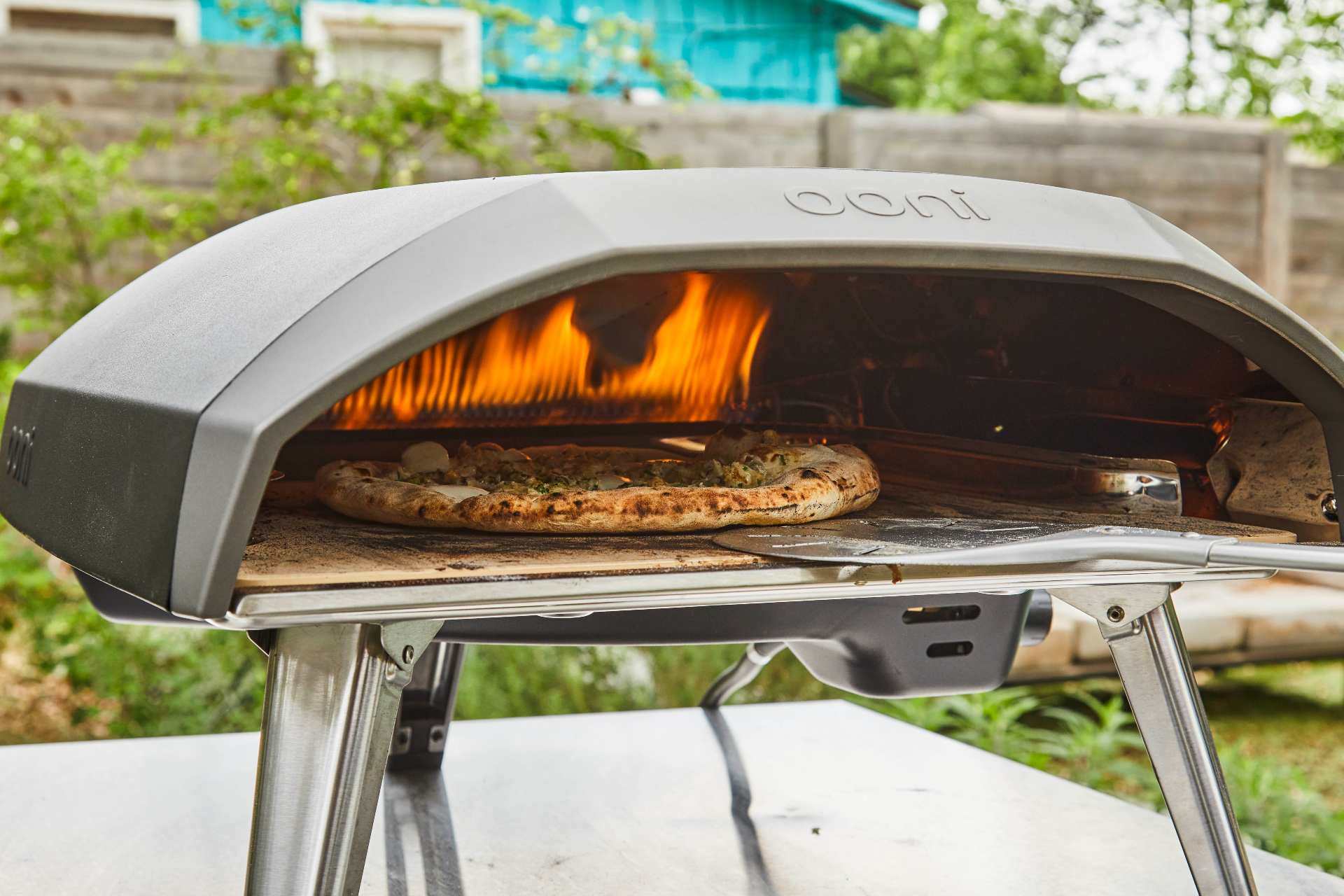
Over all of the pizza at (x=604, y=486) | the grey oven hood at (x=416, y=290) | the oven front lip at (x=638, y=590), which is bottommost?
the pizza at (x=604, y=486)

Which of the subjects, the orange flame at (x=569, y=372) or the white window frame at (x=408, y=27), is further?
the white window frame at (x=408, y=27)

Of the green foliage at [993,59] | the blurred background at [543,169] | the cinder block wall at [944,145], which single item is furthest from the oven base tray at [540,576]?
the green foliage at [993,59]

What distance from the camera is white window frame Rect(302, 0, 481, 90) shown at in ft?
18.6

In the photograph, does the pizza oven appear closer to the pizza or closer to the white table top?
the pizza

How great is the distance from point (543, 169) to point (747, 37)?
2.71 meters

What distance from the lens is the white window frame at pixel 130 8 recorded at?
5770 mm

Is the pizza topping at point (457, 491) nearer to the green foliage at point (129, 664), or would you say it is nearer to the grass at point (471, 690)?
the grass at point (471, 690)

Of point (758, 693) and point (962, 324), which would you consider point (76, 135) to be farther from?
point (962, 324)

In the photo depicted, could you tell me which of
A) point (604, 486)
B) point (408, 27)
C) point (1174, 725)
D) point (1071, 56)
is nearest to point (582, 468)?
point (604, 486)

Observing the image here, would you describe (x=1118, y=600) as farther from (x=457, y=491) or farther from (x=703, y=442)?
(x=703, y=442)

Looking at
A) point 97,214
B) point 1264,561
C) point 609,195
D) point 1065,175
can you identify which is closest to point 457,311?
point 609,195

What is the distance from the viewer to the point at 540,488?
164 centimetres

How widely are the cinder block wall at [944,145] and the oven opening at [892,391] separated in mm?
2862

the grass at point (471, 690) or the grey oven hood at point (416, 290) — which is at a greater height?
the grey oven hood at point (416, 290)
